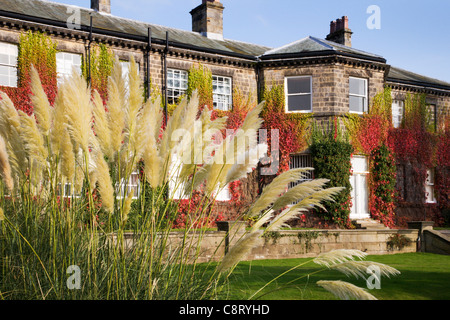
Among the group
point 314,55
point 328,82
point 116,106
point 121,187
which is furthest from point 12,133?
point 314,55

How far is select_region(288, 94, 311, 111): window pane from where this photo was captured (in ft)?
60.0

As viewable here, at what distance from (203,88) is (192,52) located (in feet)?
4.67

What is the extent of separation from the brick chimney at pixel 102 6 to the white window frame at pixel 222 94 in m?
5.01

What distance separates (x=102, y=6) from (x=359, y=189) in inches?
497

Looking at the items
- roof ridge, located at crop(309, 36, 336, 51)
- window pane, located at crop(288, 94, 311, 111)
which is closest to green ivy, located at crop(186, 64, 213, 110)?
window pane, located at crop(288, 94, 311, 111)

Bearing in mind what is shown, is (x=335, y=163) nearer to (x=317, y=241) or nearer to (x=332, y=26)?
(x=317, y=241)

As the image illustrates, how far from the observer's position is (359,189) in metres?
18.2

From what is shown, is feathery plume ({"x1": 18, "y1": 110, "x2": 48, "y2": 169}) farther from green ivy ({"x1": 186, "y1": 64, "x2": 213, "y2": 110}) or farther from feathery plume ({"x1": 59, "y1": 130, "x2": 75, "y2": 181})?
green ivy ({"x1": 186, "y1": 64, "x2": 213, "y2": 110})

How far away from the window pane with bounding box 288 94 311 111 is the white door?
9.40 feet

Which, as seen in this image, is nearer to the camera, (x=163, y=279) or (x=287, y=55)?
(x=163, y=279)

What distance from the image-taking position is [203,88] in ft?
56.6

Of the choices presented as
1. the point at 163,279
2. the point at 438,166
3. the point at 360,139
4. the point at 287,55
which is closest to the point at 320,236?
the point at 360,139

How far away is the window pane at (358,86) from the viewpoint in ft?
61.0
